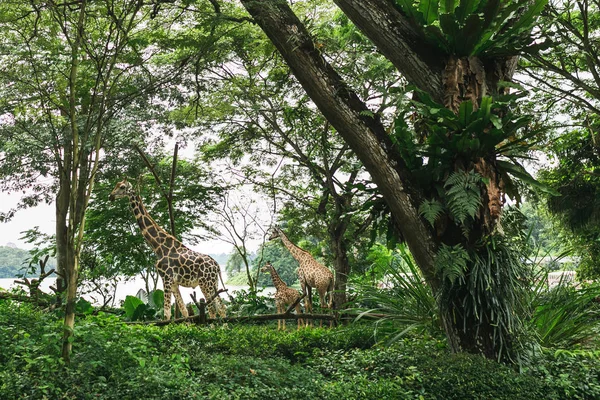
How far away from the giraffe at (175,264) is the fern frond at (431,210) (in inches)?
147

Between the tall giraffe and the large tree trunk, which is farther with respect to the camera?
the tall giraffe

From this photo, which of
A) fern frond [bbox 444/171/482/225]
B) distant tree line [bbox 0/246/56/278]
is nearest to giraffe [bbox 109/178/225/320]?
fern frond [bbox 444/171/482/225]

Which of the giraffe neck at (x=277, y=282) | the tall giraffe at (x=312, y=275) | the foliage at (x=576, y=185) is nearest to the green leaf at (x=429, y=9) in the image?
the tall giraffe at (x=312, y=275)

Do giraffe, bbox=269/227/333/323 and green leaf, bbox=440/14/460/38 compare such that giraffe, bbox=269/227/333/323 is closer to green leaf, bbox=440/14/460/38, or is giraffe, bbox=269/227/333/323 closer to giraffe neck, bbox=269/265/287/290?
giraffe neck, bbox=269/265/287/290

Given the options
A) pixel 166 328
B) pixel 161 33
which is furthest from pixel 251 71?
pixel 166 328

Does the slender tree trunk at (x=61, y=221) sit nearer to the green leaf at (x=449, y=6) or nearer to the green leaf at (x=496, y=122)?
the green leaf at (x=449, y=6)

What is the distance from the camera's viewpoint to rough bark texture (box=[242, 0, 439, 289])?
457cm

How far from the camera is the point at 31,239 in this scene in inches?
477

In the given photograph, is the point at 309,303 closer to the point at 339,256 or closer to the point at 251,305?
the point at 339,256

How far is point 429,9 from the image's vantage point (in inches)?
179

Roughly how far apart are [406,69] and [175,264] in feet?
13.2

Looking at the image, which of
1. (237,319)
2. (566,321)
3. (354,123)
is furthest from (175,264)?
(566,321)

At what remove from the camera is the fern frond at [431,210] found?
14.0 ft

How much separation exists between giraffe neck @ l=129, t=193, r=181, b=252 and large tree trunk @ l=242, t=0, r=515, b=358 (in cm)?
354
